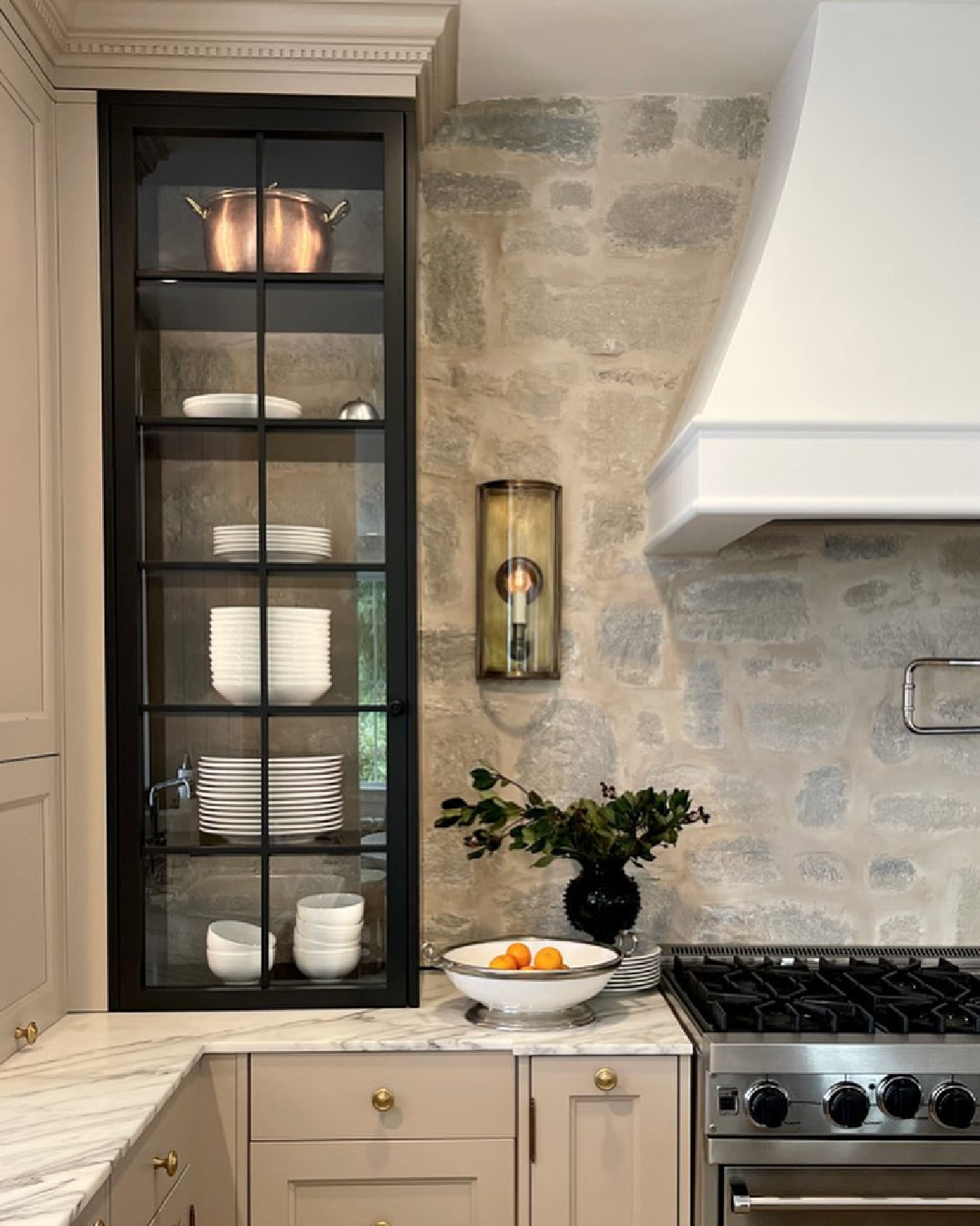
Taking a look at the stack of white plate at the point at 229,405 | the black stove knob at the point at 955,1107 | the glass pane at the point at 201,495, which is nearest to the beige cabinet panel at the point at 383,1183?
the black stove knob at the point at 955,1107

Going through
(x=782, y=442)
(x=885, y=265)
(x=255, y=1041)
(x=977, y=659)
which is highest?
(x=885, y=265)

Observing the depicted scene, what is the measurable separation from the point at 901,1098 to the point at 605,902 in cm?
65

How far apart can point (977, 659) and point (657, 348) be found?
38.5 inches

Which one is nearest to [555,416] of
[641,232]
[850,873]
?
[641,232]

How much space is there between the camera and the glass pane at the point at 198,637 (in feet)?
7.69

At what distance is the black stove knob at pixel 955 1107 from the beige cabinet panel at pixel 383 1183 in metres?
0.72

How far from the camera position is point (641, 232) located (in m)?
2.76

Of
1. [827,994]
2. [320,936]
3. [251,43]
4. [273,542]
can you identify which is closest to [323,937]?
[320,936]

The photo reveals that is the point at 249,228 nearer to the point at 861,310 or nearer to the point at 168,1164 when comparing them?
the point at 861,310

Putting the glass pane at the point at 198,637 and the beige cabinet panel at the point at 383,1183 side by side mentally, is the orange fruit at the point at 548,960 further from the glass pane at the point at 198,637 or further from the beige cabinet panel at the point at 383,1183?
the glass pane at the point at 198,637

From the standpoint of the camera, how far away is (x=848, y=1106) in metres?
2.06

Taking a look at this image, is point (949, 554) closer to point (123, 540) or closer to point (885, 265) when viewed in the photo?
point (885, 265)

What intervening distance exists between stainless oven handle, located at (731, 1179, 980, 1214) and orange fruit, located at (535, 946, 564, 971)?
0.46m

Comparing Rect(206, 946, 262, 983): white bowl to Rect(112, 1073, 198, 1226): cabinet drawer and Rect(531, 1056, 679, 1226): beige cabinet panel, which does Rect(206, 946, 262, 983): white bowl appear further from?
Rect(531, 1056, 679, 1226): beige cabinet panel
